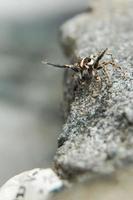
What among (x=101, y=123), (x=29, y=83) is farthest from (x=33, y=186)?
(x=29, y=83)

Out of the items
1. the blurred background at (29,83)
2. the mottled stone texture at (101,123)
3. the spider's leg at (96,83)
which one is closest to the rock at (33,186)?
the mottled stone texture at (101,123)

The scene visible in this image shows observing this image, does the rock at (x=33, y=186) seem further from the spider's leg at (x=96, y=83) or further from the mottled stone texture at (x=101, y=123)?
the spider's leg at (x=96, y=83)

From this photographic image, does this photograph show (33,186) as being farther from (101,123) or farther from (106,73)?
(106,73)

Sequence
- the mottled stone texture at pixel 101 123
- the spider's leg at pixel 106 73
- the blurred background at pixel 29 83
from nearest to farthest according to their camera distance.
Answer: the mottled stone texture at pixel 101 123 → the spider's leg at pixel 106 73 → the blurred background at pixel 29 83

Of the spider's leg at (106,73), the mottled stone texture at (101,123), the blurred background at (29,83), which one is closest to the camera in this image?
the mottled stone texture at (101,123)

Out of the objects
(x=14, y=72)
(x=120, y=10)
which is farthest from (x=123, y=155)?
(x=14, y=72)

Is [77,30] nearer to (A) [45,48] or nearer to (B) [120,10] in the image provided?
(B) [120,10]
